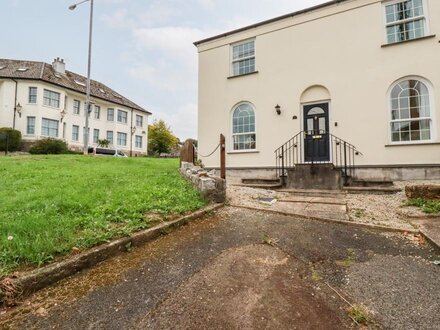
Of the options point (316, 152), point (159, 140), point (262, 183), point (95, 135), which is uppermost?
point (159, 140)

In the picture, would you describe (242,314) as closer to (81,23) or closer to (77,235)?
(77,235)

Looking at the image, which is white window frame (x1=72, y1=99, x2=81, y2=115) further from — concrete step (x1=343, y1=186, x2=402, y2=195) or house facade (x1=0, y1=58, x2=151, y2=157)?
concrete step (x1=343, y1=186, x2=402, y2=195)

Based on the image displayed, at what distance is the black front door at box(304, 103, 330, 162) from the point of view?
30.8 feet

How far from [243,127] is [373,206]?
6.28m

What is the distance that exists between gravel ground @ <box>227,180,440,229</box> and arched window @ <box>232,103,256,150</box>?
3631mm

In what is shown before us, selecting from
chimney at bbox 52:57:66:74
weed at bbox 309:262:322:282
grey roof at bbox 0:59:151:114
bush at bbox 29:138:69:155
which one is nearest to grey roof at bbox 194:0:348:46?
weed at bbox 309:262:322:282

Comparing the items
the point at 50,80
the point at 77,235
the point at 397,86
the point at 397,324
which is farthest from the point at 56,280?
the point at 50,80

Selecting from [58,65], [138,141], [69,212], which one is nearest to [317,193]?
[69,212]

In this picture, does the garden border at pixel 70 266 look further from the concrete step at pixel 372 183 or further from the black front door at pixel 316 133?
the black front door at pixel 316 133

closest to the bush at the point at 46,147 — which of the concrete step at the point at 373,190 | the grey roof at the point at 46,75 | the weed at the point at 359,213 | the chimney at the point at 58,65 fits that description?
the grey roof at the point at 46,75

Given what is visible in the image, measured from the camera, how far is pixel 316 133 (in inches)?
376

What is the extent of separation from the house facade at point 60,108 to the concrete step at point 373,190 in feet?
85.0

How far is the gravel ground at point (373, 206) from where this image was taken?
15.5 ft

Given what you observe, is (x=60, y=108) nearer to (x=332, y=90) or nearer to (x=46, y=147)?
(x=46, y=147)
